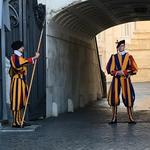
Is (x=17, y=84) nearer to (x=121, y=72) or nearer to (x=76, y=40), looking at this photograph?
(x=121, y=72)

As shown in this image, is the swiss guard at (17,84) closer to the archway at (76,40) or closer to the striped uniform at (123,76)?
the striped uniform at (123,76)

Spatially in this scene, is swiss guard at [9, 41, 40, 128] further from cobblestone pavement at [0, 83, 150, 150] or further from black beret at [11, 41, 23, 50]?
cobblestone pavement at [0, 83, 150, 150]

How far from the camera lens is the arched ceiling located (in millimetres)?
15743

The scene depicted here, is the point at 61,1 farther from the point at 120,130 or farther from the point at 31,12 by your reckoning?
the point at 120,130

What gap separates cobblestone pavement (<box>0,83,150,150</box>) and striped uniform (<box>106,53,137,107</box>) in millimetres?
577

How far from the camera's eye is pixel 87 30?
20.5 metres

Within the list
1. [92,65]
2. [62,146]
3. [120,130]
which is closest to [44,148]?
[62,146]

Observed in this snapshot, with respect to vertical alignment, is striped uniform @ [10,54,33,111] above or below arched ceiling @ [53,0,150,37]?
below

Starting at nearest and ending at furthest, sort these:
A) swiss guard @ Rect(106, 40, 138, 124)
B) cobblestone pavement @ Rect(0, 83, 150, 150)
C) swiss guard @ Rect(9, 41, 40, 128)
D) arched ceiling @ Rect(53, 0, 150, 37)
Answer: cobblestone pavement @ Rect(0, 83, 150, 150)
swiss guard @ Rect(9, 41, 40, 128)
swiss guard @ Rect(106, 40, 138, 124)
arched ceiling @ Rect(53, 0, 150, 37)

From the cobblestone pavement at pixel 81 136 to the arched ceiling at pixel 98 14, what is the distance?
9.60ft

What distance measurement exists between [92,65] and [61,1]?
28.1 ft

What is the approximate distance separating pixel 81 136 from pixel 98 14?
8137 millimetres

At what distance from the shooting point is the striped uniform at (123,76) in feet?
43.4

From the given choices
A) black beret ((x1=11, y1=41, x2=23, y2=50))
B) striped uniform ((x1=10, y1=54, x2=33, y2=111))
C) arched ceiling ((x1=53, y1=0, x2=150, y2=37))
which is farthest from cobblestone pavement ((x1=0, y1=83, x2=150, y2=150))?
arched ceiling ((x1=53, y1=0, x2=150, y2=37))
